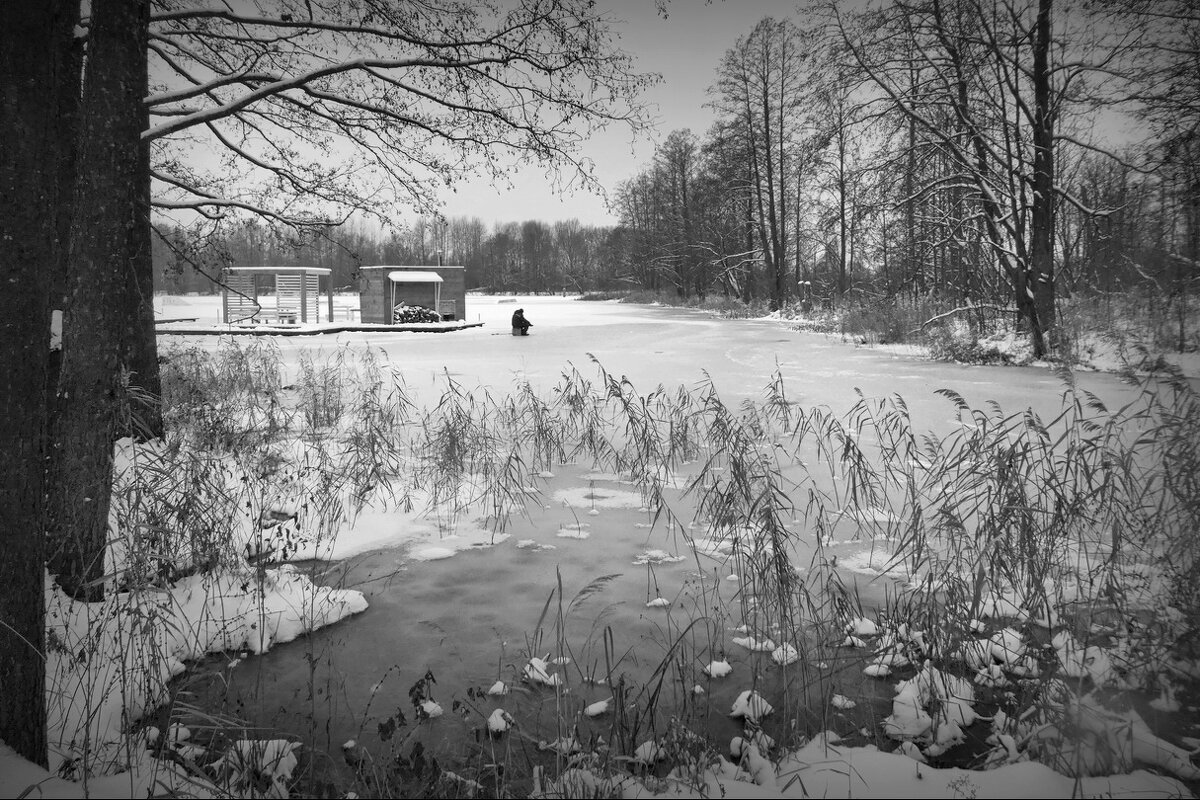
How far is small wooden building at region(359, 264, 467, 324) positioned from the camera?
26.3m

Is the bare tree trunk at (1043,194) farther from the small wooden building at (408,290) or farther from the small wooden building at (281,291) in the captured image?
the small wooden building at (281,291)

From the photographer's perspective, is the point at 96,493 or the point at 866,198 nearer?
the point at 96,493

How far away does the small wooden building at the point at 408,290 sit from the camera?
26.3m

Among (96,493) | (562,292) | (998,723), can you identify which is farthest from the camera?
(562,292)

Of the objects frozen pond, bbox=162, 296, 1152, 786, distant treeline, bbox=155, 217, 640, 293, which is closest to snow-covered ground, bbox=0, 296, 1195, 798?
frozen pond, bbox=162, 296, 1152, 786

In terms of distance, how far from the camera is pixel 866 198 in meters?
12.4

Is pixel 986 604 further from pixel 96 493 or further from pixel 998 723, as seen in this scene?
pixel 96 493

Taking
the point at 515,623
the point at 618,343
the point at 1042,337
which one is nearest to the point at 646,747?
the point at 515,623

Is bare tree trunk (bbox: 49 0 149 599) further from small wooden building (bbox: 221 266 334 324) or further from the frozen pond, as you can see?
small wooden building (bbox: 221 266 334 324)

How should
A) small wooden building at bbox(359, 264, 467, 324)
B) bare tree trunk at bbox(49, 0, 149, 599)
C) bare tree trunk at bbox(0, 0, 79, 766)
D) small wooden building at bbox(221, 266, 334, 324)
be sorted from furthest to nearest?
small wooden building at bbox(359, 264, 467, 324)
small wooden building at bbox(221, 266, 334, 324)
bare tree trunk at bbox(49, 0, 149, 599)
bare tree trunk at bbox(0, 0, 79, 766)

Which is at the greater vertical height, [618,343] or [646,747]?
[618,343]

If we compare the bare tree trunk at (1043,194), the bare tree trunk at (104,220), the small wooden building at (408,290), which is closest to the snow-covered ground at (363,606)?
the bare tree trunk at (104,220)

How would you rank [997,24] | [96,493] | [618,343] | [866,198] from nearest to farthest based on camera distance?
[96,493] → [997,24] → [866,198] → [618,343]

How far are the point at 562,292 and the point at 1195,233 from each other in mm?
75045
